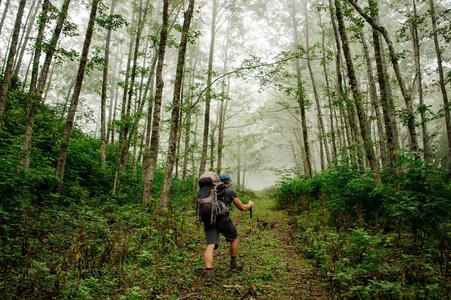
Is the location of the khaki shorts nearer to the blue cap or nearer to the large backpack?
the large backpack

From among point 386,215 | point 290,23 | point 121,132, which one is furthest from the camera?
point 290,23

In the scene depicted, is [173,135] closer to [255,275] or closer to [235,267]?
[235,267]

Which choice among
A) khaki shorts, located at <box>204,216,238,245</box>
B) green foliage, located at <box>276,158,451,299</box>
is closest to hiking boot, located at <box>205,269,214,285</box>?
khaki shorts, located at <box>204,216,238,245</box>

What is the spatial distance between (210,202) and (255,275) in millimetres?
1483

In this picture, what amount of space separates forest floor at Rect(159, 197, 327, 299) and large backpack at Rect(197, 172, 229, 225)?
100 cm

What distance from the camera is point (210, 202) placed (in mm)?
5375

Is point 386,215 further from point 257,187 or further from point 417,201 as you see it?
point 257,187

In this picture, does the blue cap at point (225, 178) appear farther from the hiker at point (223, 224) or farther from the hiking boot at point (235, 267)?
the hiking boot at point (235, 267)

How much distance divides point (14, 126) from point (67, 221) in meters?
7.30

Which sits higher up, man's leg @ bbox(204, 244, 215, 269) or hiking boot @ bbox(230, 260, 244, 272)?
man's leg @ bbox(204, 244, 215, 269)

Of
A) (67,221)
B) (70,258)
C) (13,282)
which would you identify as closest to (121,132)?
(67,221)

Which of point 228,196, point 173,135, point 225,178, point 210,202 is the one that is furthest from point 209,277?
point 173,135

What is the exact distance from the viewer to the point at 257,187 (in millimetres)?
Result: 76938

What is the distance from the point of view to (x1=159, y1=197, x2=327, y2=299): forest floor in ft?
14.9
